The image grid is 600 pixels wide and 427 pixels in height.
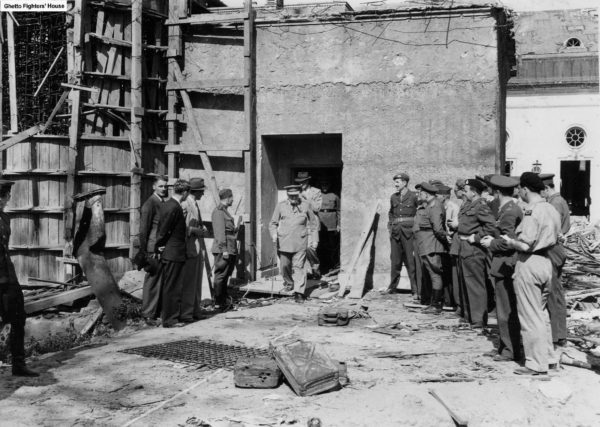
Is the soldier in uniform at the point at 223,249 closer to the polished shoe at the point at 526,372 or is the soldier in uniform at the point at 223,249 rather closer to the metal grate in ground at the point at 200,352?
the metal grate in ground at the point at 200,352

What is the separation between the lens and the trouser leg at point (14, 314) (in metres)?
6.70

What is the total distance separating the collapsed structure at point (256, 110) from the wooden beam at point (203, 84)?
0.04m

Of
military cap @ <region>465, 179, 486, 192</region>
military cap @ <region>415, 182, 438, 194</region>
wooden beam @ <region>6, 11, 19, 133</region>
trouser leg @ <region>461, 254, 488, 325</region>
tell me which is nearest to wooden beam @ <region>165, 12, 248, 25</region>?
wooden beam @ <region>6, 11, 19, 133</region>

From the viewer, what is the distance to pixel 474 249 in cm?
920

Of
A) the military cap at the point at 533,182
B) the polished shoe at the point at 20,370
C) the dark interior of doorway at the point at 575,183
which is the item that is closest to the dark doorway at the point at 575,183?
the dark interior of doorway at the point at 575,183

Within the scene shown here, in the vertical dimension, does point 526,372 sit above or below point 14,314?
below

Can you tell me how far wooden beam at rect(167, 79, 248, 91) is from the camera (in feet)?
42.4

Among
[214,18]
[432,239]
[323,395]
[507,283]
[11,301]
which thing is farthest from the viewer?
[214,18]

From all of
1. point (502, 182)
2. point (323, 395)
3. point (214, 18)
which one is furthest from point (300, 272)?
A: point (323, 395)

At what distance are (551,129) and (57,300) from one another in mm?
29927

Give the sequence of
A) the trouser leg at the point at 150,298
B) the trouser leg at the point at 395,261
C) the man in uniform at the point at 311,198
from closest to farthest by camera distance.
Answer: the trouser leg at the point at 150,298, the trouser leg at the point at 395,261, the man in uniform at the point at 311,198

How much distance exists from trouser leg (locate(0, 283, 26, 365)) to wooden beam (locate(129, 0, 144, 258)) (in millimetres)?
6028

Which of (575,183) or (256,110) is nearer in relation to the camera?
(256,110)

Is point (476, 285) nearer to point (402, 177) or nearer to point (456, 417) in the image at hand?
point (402, 177)
